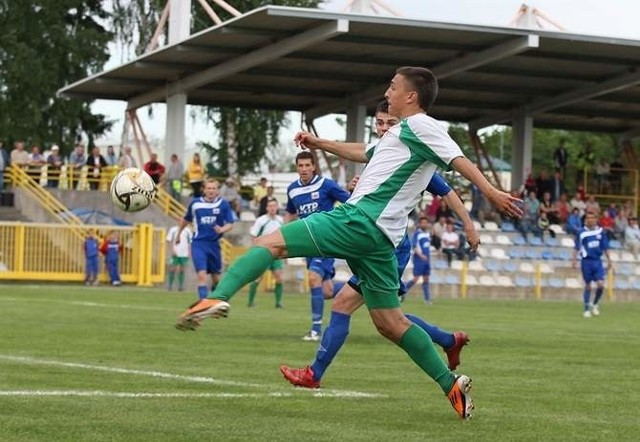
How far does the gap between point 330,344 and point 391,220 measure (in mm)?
2031

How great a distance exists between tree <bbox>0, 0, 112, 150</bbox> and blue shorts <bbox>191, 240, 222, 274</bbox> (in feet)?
117

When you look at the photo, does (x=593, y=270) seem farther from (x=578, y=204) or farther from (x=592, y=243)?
(x=578, y=204)

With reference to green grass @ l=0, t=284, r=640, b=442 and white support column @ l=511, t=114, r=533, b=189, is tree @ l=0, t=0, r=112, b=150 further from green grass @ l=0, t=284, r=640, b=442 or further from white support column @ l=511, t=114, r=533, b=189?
green grass @ l=0, t=284, r=640, b=442

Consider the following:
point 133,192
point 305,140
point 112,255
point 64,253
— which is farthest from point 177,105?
point 305,140

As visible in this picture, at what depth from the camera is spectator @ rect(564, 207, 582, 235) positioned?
1818 inches

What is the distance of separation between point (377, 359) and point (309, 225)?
5.77m

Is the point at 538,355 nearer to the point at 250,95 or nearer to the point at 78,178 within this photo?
the point at 78,178

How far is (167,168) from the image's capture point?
145 ft

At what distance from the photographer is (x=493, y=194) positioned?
8.36 meters

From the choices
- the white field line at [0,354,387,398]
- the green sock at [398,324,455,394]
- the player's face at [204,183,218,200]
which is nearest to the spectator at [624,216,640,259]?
the player's face at [204,183,218,200]

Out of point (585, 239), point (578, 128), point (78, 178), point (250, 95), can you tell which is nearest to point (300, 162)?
point (585, 239)

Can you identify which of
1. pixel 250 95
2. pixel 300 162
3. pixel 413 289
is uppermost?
pixel 250 95

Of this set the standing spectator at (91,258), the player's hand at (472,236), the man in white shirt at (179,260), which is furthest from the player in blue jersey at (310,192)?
the standing spectator at (91,258)

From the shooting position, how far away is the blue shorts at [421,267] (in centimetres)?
3578
